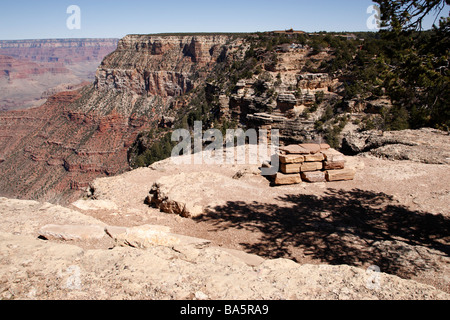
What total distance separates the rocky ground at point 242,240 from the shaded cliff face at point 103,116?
236 ft

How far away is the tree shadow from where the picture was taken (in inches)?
243

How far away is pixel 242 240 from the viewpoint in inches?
273

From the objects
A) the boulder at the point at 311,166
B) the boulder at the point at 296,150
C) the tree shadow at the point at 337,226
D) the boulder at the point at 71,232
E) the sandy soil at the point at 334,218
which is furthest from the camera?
the boulder at the point at 311,166

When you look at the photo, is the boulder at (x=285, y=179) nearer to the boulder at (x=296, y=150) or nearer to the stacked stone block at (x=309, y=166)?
the stacked stone block at (x=309, y=166)

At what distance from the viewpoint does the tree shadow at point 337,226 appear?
616 centimetres

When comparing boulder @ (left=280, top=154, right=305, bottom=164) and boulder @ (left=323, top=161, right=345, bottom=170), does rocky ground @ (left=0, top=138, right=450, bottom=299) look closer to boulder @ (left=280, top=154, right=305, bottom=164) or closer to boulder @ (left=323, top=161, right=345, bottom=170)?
boulder @ (left=323, top=161, right=345, bottom=170)

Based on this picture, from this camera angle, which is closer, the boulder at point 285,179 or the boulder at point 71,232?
the boulder at point 71,232

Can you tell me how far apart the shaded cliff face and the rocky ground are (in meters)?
71.8

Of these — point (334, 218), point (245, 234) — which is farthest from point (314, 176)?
point (245, 234)

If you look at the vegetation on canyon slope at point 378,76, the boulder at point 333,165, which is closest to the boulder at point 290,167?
the boulder at point 333,165

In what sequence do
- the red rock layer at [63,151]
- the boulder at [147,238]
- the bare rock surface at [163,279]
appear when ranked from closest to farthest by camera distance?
the bare rock surface at [163,279], the boulder at [147,238], the red rock layer at [63,151]

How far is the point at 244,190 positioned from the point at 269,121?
22804mm

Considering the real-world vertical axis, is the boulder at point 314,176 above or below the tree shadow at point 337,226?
above

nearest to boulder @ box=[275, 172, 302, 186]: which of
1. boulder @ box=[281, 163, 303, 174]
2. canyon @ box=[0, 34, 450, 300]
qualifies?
boulder @ box=[281, 163, 303, 174]
